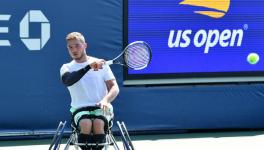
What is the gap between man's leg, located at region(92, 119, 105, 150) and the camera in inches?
185

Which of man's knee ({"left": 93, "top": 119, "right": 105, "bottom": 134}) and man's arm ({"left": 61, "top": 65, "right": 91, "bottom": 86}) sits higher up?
man's arm ({"left": 61, "top": 65, "right": 91, "bottom": 86})

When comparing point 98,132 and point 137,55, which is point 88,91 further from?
point 137,55

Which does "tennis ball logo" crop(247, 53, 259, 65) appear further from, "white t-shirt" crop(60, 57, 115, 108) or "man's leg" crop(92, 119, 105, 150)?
"man's leg" crop(92, 119, 105, 150)

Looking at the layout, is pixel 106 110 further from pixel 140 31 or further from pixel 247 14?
pixel 247 14

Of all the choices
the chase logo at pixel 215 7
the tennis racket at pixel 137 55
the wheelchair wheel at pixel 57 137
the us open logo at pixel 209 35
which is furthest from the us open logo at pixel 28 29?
the wheelchair wheel at pixel 57 137

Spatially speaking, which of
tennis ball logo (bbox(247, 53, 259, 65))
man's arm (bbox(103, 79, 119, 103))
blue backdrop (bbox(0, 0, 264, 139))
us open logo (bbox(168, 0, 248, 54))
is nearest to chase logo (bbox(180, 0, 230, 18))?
us open logo (bbox(168, 0, 248, 54))

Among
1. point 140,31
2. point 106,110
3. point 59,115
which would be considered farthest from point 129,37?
point 106,110

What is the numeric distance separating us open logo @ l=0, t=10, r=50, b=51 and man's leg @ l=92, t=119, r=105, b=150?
108 inches

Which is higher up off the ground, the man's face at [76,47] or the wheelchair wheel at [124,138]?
the man's face at [76,47]

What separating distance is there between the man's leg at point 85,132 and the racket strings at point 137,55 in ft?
2.33

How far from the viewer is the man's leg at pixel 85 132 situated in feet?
15.4

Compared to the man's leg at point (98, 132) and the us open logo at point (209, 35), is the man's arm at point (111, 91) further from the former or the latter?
the us open logo at point (209, 35)

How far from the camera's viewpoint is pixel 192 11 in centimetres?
771

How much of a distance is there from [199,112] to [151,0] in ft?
5.24
